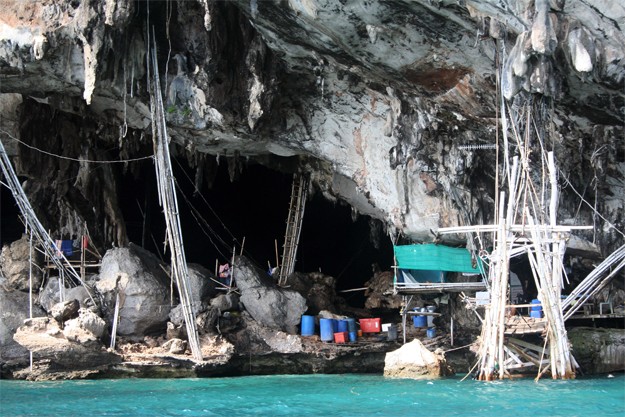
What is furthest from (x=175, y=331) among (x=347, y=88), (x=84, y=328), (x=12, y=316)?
(x=347, y=88)

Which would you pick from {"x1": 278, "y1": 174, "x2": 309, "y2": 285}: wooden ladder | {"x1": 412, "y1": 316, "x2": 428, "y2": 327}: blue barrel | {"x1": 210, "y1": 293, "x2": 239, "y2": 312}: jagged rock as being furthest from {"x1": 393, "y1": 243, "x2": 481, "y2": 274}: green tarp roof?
{"x1": 210, "y1": 293, "x2": 239, "y2": 312}: jagged rock

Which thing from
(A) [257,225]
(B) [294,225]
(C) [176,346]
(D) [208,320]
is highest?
(A) [257,225]

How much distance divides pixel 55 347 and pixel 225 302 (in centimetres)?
378

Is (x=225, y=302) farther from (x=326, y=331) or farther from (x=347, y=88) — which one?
(x=347, y=88)

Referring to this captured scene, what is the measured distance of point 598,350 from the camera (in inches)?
661

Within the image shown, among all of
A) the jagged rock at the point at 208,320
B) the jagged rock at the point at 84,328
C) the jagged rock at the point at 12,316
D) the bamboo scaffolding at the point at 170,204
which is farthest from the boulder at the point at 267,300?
the jagged rock at the point at 12,316

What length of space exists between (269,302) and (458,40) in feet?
25.2

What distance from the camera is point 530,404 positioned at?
11.4m

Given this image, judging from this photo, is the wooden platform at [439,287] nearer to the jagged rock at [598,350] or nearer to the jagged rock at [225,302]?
the jagged rock at [598,350]

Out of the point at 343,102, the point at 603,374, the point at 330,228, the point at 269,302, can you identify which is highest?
the point at 343,102

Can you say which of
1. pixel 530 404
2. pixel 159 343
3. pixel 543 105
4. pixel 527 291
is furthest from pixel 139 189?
pixel 530 404

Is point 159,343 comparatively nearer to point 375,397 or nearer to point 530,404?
point 375,397

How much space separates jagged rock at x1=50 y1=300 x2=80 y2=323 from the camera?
15906 mm

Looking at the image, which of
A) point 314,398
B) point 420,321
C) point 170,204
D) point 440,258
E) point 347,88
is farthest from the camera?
point 420,321
